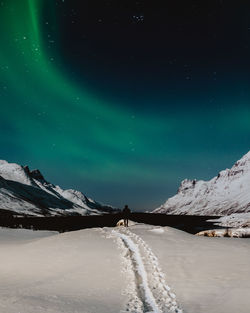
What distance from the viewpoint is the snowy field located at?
10.1 m

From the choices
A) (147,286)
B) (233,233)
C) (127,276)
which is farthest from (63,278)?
(233,233)

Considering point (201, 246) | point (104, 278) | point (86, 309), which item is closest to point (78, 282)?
point (104, 278)

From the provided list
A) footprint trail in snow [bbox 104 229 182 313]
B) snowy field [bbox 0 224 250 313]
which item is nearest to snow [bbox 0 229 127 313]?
snowy field [bbox 0 224 250 313]

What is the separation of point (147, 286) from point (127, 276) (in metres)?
1.82

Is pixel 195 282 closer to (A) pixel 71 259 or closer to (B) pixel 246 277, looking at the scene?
(B) pixel 246 277

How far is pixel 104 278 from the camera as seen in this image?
13.9m

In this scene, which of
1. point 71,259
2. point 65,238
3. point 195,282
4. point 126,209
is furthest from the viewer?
point 126,209

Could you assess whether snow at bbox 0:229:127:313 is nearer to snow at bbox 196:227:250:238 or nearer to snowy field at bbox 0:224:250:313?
snowy field at bbox 0:224:250:313

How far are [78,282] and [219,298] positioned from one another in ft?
18.5

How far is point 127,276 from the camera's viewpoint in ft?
45.9

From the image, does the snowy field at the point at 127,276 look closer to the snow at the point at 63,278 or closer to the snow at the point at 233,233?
the snow at the point at 63,278

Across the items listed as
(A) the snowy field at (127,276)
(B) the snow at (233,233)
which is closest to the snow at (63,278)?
(A) the snowy field at (127,276)

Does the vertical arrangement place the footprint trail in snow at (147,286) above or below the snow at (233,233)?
below

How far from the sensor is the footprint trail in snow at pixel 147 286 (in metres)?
9.89
